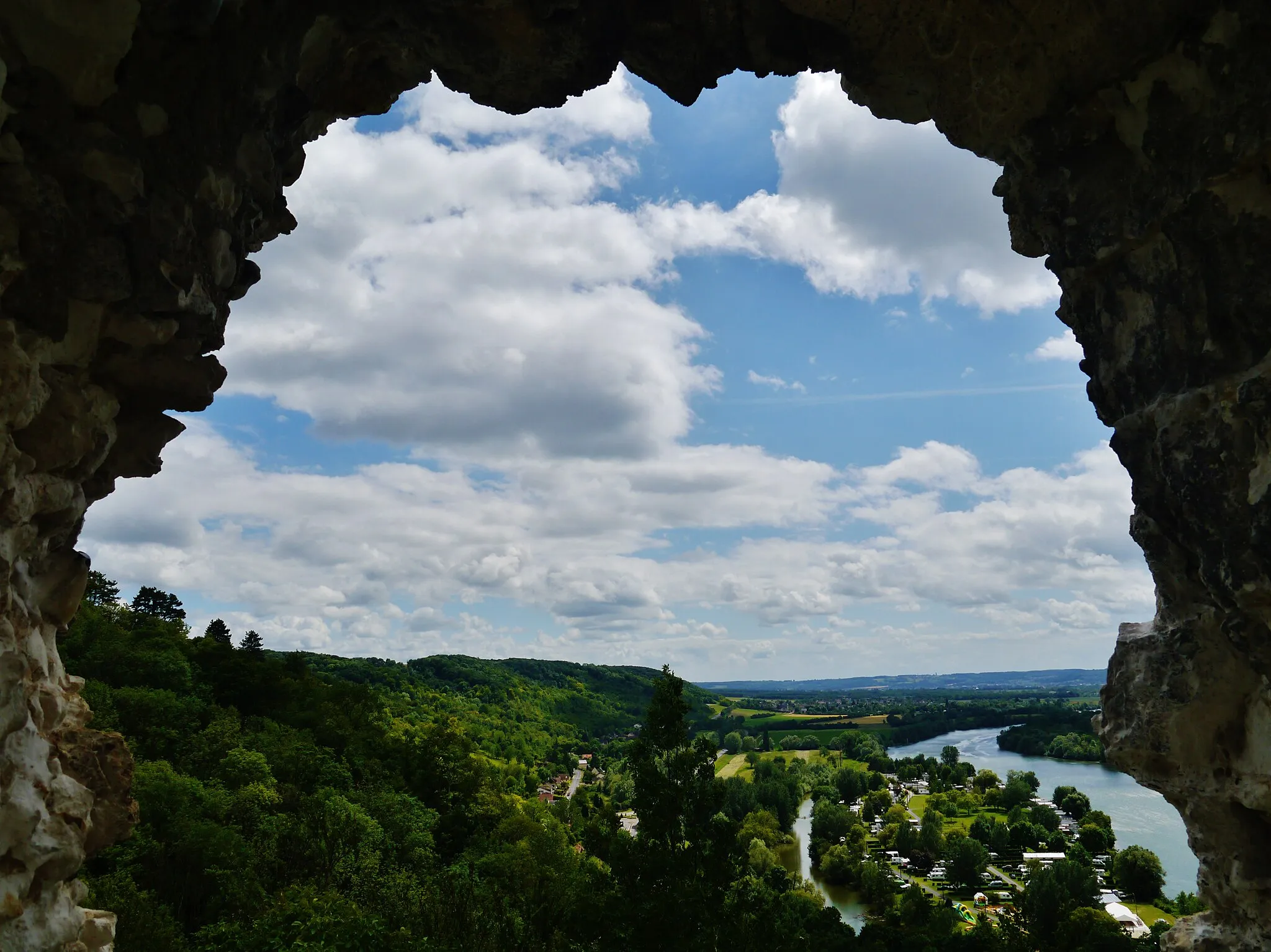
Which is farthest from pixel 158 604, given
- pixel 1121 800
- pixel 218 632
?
pixel 1121 800

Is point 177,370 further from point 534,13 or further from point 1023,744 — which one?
point 1023,744

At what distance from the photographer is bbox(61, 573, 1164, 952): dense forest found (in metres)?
19.1

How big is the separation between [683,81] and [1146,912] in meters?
77.3

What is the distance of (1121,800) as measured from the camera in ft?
351

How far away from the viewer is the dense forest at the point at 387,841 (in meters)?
19.1

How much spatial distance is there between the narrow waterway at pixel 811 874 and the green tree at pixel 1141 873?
21.8 m

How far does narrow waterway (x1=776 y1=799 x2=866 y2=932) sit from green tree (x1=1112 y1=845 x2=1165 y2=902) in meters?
21.8

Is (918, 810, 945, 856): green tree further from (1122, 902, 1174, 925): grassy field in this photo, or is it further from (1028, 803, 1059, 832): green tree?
(1122, 902, 1174, 925): grassy field

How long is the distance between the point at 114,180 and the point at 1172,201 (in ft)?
39.6

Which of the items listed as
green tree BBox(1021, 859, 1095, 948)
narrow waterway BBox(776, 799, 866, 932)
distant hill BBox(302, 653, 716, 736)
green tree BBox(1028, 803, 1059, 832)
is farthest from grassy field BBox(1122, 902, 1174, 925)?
distant hill BBox(302, 653, 716, 736)

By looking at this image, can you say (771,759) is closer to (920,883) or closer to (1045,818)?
(1045,818)

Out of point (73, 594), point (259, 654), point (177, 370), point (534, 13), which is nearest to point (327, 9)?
point (534, 13)

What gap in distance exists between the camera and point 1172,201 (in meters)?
9.17

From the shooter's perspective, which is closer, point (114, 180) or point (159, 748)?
point (114, 180)
